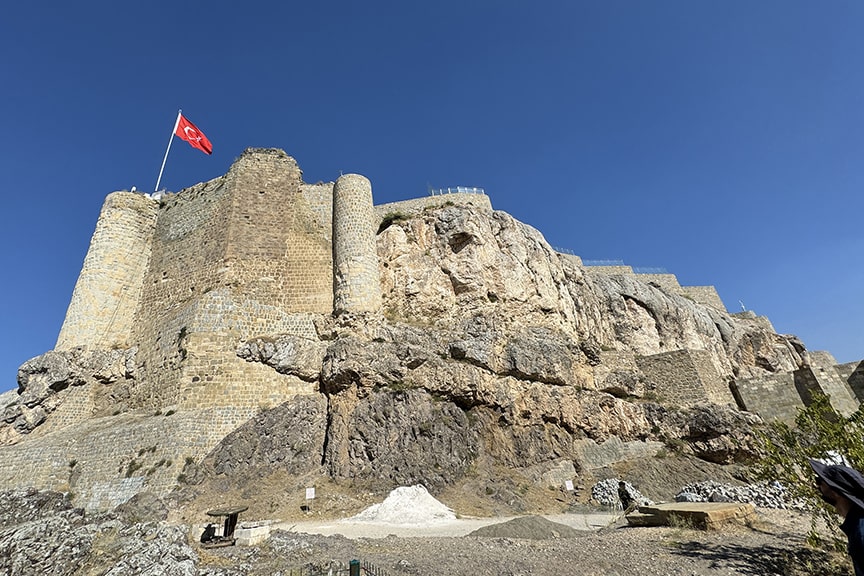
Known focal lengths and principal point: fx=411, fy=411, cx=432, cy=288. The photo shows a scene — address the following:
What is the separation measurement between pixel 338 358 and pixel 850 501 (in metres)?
15.3

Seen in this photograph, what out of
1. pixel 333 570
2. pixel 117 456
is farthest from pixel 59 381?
pixel 333 570

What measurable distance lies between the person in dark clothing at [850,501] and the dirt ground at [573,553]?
370cm

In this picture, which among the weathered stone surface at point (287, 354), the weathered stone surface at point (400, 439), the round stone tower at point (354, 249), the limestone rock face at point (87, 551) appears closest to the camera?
the limestone rock face at point (87, 551)

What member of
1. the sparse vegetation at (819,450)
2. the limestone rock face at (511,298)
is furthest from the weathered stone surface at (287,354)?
the sparse vegetation at (819,450)

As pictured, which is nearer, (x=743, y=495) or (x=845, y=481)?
(x=845, y=481)

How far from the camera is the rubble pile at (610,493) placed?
13.7 metres

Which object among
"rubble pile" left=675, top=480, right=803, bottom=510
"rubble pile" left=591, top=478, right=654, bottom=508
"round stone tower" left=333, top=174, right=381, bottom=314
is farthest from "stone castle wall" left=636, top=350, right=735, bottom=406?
"round stone tower" left=333, top=174, right=381, bottom=314

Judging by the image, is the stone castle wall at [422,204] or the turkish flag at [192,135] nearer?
the turkish flag at [192,135]

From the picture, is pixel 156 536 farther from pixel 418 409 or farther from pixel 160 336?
pixel 160 336

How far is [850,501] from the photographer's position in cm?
284

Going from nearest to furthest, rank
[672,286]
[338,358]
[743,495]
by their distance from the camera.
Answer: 1. [743,495]
2. [338,358]
3. [672,286]

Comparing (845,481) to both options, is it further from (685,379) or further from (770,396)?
(770,396)

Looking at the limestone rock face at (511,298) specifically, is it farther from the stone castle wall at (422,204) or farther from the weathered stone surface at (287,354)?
the weathered stone surface at (287,354)

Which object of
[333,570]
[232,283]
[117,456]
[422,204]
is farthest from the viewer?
[422,204]
